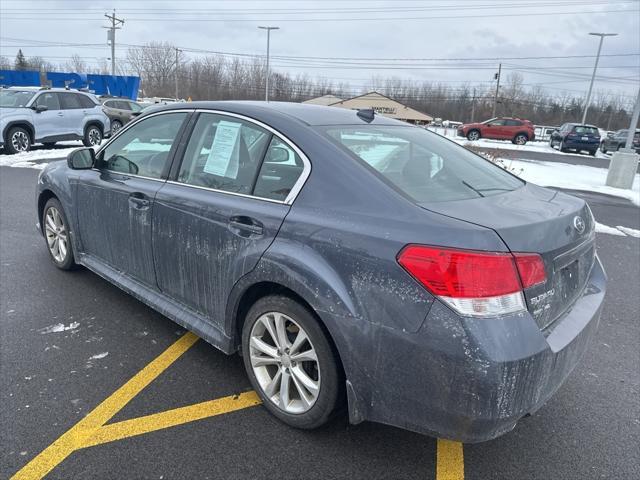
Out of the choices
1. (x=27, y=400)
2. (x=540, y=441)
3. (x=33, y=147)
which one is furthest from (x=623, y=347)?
(x=33, y=147)

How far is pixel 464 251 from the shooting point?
6.20 feet

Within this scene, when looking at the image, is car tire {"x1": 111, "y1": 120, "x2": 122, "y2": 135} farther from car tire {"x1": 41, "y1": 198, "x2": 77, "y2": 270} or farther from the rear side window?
the rear side window

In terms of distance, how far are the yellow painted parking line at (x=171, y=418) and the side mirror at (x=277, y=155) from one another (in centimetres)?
138

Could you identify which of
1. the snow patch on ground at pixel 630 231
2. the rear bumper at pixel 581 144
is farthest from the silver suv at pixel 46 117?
the rear bumper at pixel 581 144

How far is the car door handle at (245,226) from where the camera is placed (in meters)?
2.49

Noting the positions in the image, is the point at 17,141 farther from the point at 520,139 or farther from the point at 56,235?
the point at 520,139

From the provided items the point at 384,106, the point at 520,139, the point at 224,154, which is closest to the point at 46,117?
the point at 224,154

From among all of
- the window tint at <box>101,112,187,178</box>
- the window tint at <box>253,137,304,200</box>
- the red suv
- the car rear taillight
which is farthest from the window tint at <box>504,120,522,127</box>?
the car rear taillight

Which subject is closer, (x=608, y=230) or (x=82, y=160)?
(x=82, y=160)

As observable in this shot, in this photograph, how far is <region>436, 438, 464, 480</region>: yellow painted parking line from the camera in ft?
7.47

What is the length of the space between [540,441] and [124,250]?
2942mm

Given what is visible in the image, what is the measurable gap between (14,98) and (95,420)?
1438 cm

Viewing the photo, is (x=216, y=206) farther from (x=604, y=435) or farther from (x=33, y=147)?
(x=33, y=147)

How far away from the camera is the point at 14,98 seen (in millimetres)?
13750
